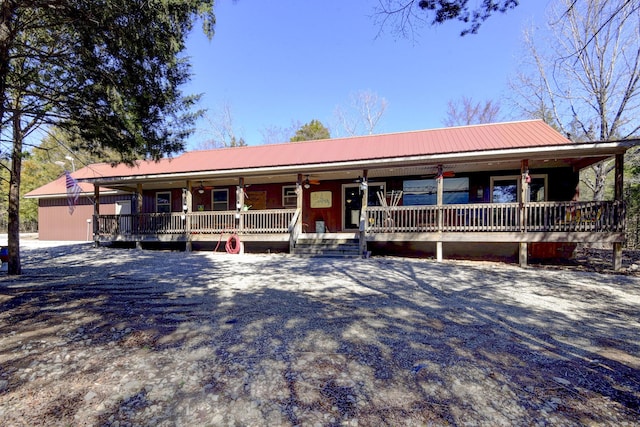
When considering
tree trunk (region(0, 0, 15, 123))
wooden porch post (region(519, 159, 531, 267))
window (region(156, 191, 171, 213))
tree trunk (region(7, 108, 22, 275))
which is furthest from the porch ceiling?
tree trunk (region(0, 0, 15, 123))

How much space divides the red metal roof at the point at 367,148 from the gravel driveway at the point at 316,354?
5609 mm

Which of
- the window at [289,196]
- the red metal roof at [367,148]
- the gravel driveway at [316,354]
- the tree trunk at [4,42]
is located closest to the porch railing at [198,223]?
the red metal roof at [367,148]

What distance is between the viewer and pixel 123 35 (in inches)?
173

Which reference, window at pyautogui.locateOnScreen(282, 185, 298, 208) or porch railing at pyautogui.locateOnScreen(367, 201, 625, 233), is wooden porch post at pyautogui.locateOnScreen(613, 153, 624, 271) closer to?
porch railing at pyautogui.locateOnScreen(367, 201, 625, 233)

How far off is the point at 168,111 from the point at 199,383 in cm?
498

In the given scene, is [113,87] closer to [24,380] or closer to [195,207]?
[24,380]

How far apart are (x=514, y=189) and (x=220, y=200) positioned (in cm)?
1163

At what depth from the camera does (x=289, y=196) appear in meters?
13.1

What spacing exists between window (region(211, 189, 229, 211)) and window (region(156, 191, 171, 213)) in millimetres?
2330

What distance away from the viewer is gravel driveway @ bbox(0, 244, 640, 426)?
6.94 feet

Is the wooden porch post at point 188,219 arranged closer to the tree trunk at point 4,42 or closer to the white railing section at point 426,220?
the white railing section at point 426,220

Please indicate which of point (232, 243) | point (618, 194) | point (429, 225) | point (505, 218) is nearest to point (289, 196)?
point (232, 243)

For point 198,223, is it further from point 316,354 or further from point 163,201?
point 316,354

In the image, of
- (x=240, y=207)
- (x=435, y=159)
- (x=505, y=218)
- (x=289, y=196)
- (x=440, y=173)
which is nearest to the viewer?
(x=435, y=159)
